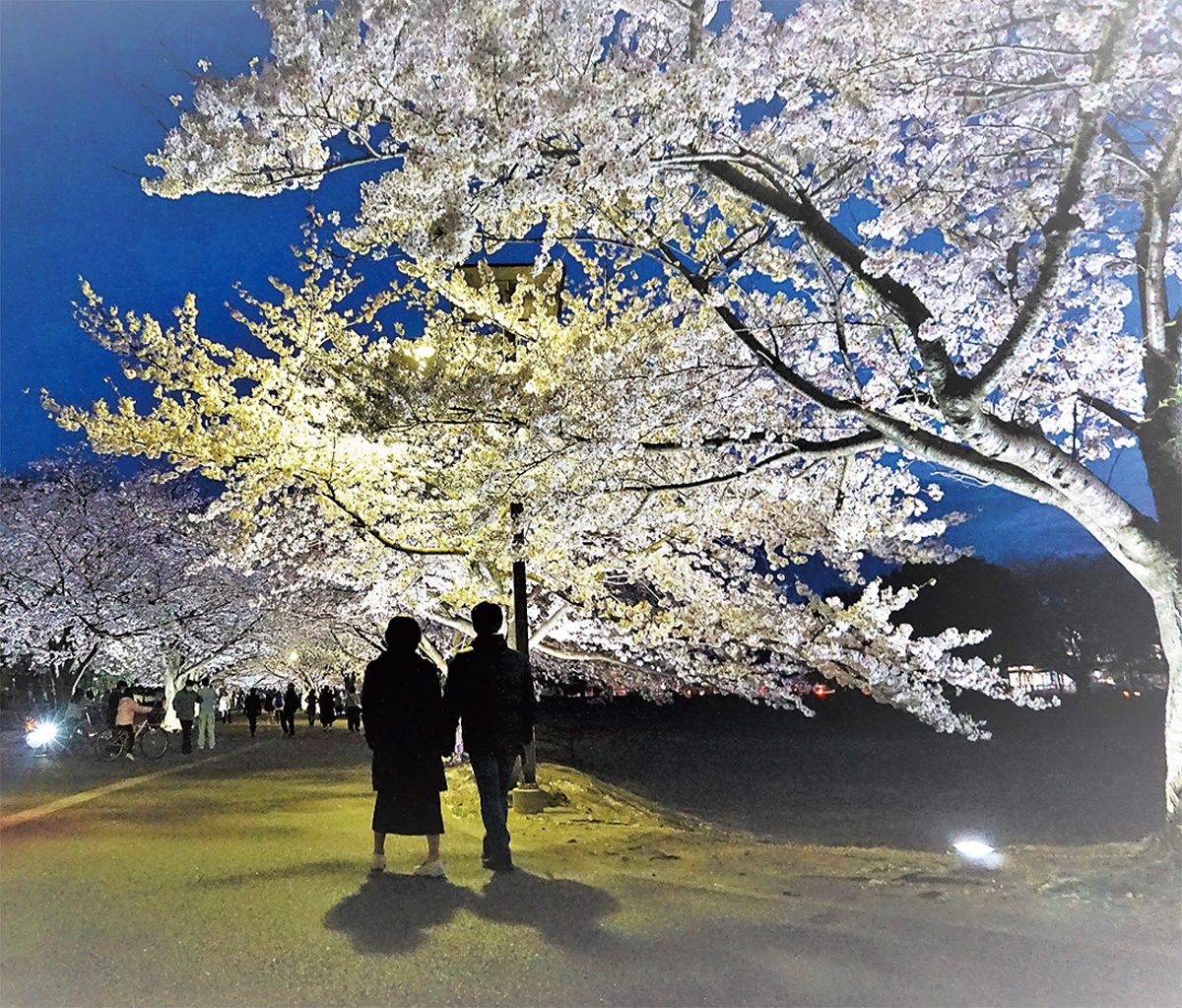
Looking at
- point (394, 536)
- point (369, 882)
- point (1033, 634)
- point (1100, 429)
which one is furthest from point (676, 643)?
point (1033, 634)

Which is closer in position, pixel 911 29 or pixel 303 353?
pixel 911 29

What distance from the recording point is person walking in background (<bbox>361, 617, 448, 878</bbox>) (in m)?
5.18

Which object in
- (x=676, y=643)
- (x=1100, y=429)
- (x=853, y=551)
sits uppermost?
(x=1100, y=429)

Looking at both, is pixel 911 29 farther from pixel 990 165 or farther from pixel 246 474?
pixel 246 474

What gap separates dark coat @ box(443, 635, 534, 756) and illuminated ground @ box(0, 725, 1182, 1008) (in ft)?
3.11

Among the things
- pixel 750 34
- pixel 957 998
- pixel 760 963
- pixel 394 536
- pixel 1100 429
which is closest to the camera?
pixel 957 998

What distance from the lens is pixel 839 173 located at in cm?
646

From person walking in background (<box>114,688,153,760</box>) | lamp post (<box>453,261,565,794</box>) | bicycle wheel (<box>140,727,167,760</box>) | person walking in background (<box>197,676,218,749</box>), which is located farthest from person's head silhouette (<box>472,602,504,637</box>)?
person walking in background (<box>197,676,218,749</box>)

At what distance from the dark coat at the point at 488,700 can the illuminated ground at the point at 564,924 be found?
947 mm

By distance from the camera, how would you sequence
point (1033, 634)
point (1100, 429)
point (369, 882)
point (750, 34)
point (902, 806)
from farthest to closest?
point (1033, 634) → point (902, 806) → point (1100, 429) → point (750, 34) → point (369, 882)

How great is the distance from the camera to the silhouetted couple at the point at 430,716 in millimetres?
5176

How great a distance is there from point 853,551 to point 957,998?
8441 millimetres

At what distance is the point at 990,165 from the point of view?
23.1ft

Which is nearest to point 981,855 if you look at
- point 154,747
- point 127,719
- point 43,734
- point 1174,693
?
point 1174,693
